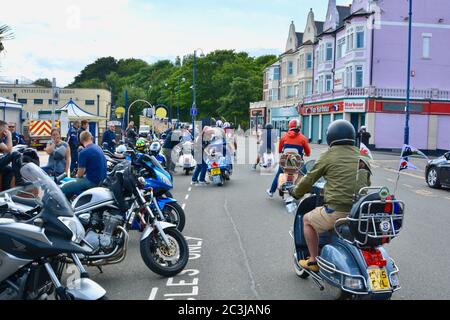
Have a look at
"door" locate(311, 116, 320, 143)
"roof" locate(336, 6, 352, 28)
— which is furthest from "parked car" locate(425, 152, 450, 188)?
"roof" locate(336, 6, 352, 28)

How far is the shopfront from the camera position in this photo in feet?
198

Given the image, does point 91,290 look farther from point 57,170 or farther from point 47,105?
point 47,105

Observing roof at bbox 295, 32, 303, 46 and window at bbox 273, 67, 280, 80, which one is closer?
roof at bbox 295, 32, 303, 46

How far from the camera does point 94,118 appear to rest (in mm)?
28312

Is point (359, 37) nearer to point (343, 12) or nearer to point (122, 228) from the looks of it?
point (343, 12)

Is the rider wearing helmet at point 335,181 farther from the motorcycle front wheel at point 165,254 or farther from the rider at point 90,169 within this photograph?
the rider at point 90,169

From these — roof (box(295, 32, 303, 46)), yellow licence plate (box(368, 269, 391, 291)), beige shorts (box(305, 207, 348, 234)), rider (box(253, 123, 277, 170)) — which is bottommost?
yellow licence plate (box(368, 269, 391, 291))

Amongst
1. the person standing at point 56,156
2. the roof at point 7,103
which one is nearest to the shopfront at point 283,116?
the roof at point 7,103

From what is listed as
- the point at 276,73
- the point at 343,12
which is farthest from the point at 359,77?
the point at 276,73

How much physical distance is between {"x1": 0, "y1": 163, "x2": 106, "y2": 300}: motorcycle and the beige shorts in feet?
7.40

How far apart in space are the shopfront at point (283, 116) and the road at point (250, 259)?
156 feet

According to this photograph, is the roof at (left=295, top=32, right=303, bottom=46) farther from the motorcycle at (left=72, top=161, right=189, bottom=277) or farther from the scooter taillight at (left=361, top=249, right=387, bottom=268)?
the scooter taillight at (left=361, top=249, right=387, bottom=268)

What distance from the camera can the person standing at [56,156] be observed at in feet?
36.6

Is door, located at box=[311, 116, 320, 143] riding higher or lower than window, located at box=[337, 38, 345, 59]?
lower
